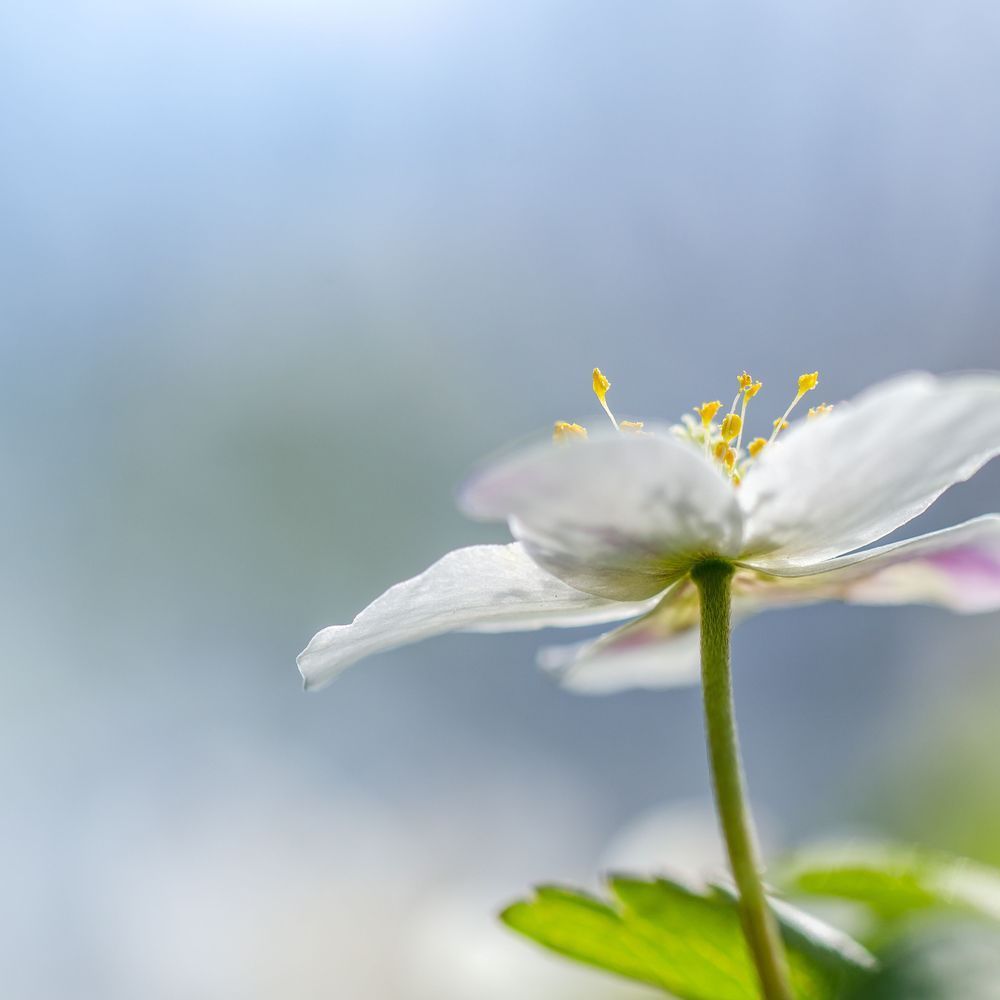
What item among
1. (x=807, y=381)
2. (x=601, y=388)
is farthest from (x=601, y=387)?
(x=807, y=381)

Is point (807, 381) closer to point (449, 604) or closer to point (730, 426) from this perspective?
point (730, 426)

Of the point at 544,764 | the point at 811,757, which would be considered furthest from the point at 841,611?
the point at 544,764

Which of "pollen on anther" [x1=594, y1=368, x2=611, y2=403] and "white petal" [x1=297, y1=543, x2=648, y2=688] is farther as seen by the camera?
"pollen on anther" [x1=594, y1=368, x2=611, y2=403]

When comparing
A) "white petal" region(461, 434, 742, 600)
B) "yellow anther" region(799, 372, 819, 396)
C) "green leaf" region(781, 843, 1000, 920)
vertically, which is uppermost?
"yellow anther" region(799, 372, 819, 396)

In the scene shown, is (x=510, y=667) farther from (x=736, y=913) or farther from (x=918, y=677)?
(x=736, y=913)

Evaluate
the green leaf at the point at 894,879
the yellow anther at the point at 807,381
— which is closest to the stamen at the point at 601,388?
the yellow anther at the point at 807,381

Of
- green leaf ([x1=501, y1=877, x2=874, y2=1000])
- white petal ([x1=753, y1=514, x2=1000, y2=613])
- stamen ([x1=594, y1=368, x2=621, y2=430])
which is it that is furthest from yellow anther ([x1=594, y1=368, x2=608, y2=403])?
green leaf ([x1=501, y1=877, x2=874, y2=1000])

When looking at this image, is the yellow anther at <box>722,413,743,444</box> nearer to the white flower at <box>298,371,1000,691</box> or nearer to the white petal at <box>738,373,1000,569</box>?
the white flower at <box>298,371,1000,691</box>
